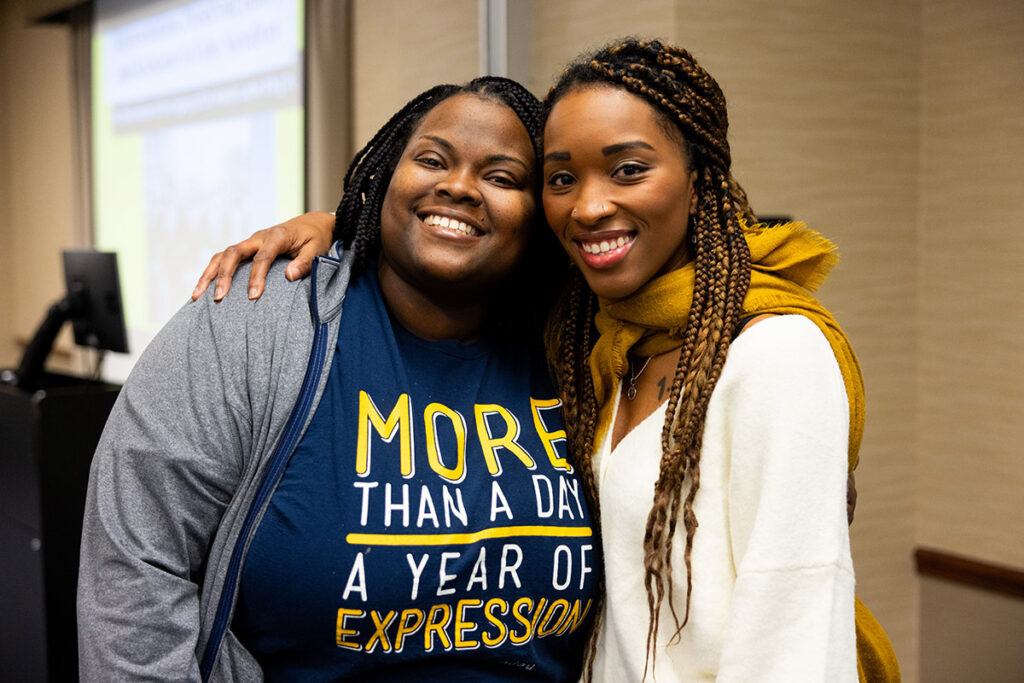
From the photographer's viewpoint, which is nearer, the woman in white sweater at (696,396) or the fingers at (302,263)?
the woman in white sweater at (696,396)

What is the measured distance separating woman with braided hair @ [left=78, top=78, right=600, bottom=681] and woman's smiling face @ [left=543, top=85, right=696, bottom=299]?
149mm

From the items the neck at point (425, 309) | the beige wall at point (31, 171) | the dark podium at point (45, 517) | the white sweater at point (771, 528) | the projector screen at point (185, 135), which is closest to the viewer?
the white sweater at point (771, 528)

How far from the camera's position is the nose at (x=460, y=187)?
135cm

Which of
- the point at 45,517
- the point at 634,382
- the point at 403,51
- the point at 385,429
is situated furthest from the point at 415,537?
the point at 403,51

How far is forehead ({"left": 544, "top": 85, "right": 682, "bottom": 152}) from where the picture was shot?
123cm

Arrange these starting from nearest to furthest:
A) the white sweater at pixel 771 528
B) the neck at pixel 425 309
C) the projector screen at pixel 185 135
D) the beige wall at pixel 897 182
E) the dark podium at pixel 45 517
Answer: the white sweater at pixel 771 528 → the neck at pixel 425 309 → the dark podium at pixel 45 517 → the beige wall at pixel 897 182 → the projector screen at pixel 185 135

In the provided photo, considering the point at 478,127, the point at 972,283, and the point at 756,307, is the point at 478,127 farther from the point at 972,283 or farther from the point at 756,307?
the point at 972,283

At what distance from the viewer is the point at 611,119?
1.23 m

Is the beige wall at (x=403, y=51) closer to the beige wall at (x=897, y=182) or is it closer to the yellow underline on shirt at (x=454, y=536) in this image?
the beige wall at (x=897, y=182)

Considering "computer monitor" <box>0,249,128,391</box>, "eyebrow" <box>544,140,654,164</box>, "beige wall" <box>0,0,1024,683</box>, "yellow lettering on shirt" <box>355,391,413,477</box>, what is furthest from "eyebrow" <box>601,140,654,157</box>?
"computer monitor" <box>0,249,128,391</box>

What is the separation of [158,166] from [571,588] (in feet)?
12.7

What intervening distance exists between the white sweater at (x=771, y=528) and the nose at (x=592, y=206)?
0.25m

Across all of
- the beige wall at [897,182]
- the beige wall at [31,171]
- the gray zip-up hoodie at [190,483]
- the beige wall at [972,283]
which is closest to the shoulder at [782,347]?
the gray zip-up hoodie at [190,483]

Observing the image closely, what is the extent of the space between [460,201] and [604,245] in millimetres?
239
